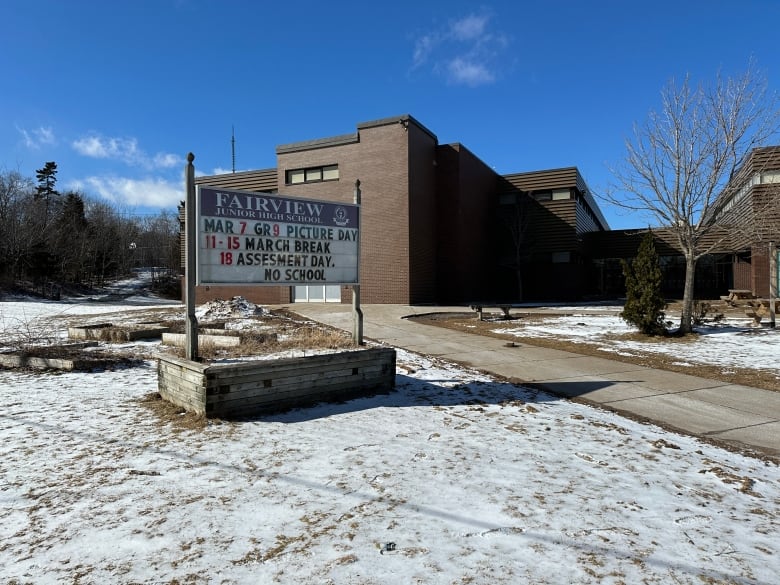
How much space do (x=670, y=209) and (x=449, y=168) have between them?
1688cm

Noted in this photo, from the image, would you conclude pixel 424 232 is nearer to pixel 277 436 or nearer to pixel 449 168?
pixel 449 168

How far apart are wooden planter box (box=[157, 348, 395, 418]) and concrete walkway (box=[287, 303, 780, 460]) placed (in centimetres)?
292

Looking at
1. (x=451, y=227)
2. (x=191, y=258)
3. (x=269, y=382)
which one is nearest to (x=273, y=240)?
(x=191, y=258)

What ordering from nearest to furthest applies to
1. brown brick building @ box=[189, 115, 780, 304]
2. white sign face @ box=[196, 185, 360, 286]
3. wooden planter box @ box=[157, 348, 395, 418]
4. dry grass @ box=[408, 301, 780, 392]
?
wooden planter box @ box=[157, 348, 395, 418], white sign face @ box=[196, 185, 360, 286], dry grass @ box=[408, 301, 780, 392], brown brick building @ box=[189, 115, 780, 304]

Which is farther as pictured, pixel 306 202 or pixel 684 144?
pixel 684 144

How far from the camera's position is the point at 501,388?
7.59 meters

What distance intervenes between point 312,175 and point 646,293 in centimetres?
2060

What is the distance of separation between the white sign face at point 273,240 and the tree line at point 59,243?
37712mm

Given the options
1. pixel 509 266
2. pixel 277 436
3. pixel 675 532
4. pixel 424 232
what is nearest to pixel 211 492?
pixel 277 436

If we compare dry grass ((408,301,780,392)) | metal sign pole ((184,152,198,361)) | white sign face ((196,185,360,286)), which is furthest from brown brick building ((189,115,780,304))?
metal sign pole ((184,152,198,361))

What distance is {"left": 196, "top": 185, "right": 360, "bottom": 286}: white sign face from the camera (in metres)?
6.23

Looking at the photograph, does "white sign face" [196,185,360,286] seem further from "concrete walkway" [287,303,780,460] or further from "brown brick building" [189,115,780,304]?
"brown brick building" [189,115,780,304]

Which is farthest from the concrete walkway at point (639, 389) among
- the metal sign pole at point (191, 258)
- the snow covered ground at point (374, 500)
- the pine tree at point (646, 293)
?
the metal sign pole at point (191, 258)

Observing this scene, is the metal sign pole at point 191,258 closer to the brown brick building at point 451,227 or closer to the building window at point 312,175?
the brown brick building at point 451,227
